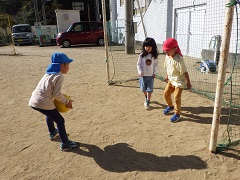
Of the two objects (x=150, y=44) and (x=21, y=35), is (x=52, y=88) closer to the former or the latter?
(x=150, y=44)

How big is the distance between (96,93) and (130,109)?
1357mm

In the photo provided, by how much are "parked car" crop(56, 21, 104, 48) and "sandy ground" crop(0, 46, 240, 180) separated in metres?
11.8

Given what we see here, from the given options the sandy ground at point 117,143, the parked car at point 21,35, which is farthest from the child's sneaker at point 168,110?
the parked car at point 21,35

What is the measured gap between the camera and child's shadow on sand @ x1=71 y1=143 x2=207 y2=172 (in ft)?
7.99

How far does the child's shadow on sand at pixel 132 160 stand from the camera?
95.9 inches

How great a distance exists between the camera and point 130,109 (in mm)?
4109

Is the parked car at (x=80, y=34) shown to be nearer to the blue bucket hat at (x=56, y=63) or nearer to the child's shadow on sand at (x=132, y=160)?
the blue bucket hat at (x=56, y=63)

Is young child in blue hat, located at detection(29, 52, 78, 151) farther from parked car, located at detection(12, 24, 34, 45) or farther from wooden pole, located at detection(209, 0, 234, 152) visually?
parked car, located at detection(12, 24, 34, 45)

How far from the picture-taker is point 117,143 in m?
2.98

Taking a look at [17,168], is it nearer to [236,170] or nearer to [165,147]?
[165,147]

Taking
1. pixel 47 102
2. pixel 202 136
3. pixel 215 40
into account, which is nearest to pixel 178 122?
pixel 202 136

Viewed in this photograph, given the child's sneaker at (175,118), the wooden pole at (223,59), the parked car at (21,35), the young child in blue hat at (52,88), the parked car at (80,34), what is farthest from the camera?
the parked car at (21,35)

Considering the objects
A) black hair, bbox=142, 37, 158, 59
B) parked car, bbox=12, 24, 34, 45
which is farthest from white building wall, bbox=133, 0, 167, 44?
parked car, bbox=12, 24, 34, 45

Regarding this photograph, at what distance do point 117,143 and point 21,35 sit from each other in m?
19.9
